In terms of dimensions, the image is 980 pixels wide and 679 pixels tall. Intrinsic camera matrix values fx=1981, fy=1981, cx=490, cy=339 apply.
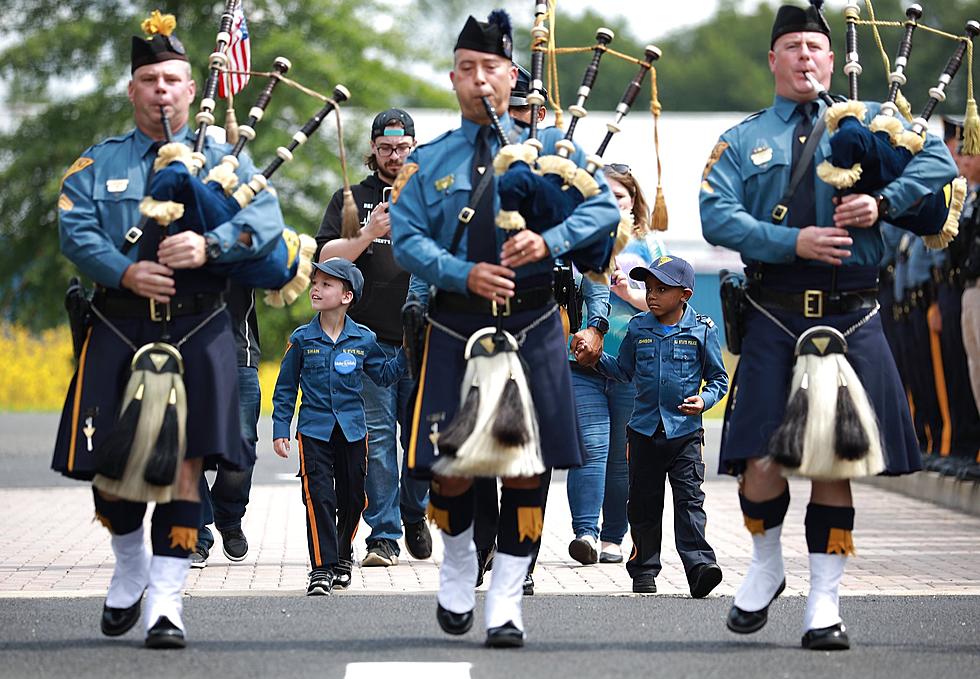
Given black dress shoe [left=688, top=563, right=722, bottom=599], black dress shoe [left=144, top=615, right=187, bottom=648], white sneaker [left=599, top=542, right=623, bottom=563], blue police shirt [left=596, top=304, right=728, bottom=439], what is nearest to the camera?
black dress shoe [left=144, top=615, right=187, bottom=648]

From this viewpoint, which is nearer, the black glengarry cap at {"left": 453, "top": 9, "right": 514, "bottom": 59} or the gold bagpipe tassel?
the gold bagpipe tassel

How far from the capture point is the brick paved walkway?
9234 mm

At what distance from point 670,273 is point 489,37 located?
2491mm

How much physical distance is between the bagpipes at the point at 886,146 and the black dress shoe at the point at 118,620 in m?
2.96

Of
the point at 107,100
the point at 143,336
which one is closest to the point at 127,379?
the point at 143,336

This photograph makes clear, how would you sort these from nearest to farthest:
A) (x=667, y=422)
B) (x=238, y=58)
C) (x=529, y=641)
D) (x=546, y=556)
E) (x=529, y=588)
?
(x=529, y=641)
(x=529, y=588)
(x=667, y=422)
(x=238, y=58)
(x=546, y=556)

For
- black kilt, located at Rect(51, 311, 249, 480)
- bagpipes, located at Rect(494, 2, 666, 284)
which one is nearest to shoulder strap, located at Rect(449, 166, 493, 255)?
bagpipes, located at Rect(494, 2, 666, 284)

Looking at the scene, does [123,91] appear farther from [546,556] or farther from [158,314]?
[158,314]

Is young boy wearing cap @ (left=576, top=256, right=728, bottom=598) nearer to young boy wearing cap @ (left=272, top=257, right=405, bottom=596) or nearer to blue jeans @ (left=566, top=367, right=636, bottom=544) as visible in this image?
blue jeans @ (left=566, top=367, right=636, bottom=544)

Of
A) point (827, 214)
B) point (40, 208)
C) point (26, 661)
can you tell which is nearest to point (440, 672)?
point (26, 661)

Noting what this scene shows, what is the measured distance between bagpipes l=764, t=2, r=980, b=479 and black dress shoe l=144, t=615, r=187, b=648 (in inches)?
86.2

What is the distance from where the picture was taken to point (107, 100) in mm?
36781

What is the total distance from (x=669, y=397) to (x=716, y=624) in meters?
1.66

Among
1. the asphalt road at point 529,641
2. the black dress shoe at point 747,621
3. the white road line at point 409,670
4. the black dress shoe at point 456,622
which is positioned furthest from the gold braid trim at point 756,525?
the white road line at point 409,670
